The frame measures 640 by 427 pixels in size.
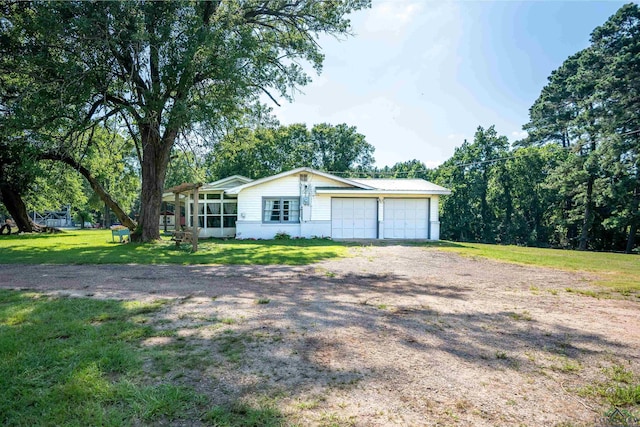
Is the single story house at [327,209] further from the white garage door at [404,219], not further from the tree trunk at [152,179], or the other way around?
the tree trunk at [152,179]

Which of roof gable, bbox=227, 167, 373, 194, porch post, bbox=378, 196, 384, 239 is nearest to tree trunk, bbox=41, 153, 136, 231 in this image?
roof gable, bbox=227, 167, 373, 194

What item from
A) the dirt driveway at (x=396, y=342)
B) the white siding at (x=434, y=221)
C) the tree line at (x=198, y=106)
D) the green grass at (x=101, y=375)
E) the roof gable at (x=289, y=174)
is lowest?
the dirt driveway at (x=396, y=342)

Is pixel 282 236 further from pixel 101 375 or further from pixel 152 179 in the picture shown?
pixel 101 375

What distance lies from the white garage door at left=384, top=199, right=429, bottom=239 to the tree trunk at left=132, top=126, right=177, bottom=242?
11.7 meters

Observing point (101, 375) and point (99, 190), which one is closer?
point (101, 375)

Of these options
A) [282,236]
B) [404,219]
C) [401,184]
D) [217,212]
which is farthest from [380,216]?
[217,212]

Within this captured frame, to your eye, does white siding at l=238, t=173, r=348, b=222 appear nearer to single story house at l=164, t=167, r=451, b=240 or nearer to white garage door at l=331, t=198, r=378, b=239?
single story house at l=164, t=167, r=451, b=240

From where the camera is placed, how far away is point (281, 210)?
64.5 feet

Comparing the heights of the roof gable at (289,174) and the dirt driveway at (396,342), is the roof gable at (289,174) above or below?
above

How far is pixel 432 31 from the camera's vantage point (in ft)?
42.8

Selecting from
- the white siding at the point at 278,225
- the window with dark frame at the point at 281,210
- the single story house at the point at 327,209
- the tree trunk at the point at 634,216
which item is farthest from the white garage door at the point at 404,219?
the tree trunk at the point at 634,216

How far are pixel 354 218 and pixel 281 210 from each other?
4.21 meters

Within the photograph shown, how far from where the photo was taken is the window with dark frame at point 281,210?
64.3 feet

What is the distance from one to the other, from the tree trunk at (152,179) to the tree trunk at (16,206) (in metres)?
13.1
